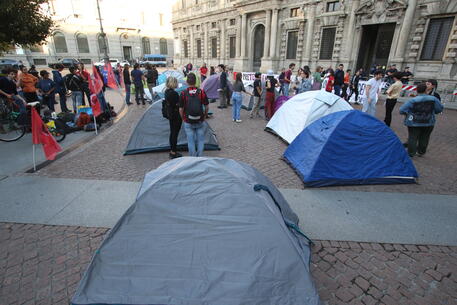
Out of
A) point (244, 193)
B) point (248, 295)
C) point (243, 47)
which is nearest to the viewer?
point (248, 295)

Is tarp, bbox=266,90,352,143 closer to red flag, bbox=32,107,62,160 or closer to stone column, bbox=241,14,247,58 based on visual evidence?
red flag, bbox=32,107,62,160

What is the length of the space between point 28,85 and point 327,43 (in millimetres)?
21087

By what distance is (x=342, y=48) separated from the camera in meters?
20.2

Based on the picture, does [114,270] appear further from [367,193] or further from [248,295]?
[367,193]

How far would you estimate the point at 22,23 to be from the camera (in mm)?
9859

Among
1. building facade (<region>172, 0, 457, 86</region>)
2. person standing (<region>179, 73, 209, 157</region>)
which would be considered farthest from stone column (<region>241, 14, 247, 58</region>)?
person standing (<region>179, 73, 209, 157</region>)

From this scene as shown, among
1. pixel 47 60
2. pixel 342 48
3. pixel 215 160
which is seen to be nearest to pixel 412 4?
pixel 342 48

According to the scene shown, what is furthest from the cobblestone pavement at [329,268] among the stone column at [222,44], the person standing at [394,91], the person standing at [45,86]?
the stone column at [222,44]

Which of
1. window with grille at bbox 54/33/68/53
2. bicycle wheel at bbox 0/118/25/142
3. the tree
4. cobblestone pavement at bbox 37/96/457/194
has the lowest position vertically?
cobblestone pavement at bbox 37/96/457/194

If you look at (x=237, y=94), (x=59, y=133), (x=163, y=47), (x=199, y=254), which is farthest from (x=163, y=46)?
(x=199, y=254)

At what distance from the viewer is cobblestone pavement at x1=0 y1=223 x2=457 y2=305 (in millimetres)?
2713

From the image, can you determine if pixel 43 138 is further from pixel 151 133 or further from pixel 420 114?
pixel 420 114

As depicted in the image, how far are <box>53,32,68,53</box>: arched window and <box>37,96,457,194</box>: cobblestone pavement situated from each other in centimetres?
5146

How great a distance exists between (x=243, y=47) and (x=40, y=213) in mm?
28785
